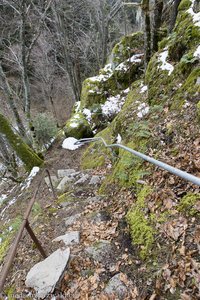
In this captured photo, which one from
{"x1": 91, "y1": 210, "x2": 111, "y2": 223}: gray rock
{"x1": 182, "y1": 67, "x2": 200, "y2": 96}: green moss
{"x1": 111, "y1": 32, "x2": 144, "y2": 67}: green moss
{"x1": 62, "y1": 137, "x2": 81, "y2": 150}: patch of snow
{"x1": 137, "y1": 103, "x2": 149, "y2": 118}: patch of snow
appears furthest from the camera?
{"x1": 111, "y1": 32, "x2": 144, "y2": 67}: green moss

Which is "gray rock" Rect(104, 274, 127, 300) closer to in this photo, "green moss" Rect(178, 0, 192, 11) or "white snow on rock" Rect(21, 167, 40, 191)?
"white snow on rock" Rect(21, 167, 40, 191)

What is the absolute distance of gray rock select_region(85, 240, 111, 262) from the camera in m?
2.67

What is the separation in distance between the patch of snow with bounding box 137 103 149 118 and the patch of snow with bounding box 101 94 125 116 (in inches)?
188

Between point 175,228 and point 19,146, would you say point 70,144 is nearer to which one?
point 19,146

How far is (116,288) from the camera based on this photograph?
2.28 metres

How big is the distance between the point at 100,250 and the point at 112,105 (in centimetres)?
876

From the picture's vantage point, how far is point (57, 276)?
8.01ft

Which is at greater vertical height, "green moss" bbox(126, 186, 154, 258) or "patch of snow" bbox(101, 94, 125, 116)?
"green moss" bbox(126, 186, 154, 258)

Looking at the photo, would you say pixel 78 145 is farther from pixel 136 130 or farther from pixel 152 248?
pixel 152 248

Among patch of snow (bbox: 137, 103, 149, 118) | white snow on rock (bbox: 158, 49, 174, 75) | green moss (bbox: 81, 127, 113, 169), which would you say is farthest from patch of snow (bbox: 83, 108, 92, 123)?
white snow on rock (bbox: 158, 49, 174, 75)

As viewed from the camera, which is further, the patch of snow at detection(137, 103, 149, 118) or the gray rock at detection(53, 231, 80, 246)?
the patch of snow at detection(137, 103, 149, 118)

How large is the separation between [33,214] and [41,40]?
15.2 m

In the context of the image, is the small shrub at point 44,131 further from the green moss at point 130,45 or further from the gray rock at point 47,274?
the gray rock at point 47,274

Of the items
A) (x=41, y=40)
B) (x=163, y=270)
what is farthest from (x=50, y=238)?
(x=41, y=40)
